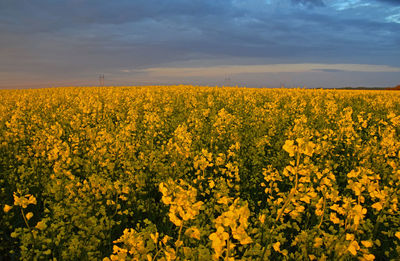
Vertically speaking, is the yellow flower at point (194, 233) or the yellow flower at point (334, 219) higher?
the yellow flower at point (194, 233)

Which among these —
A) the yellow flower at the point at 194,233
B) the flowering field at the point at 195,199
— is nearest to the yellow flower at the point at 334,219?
the flowering field at the point at 195,199

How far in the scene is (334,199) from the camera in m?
2.72

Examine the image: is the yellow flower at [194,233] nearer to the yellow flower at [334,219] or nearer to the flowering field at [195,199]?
the flowering field at [195,199]

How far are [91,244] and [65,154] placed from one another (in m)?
1.81

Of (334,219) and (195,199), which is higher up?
(195,199)

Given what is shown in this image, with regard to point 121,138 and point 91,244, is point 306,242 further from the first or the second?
point 121,138

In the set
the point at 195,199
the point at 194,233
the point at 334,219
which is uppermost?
the point at 195,199

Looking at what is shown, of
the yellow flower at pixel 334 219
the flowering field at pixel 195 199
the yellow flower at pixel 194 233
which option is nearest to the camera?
the yellow flower at pixel 194 233

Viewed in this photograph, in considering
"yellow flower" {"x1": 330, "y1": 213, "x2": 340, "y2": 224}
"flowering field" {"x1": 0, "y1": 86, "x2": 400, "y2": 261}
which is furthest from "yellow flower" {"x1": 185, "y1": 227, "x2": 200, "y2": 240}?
"yellow flower" {"x1": 330, "y1": 213, "x2": 340, "y2": 224}

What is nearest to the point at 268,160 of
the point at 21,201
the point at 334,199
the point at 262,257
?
the point at 334,199

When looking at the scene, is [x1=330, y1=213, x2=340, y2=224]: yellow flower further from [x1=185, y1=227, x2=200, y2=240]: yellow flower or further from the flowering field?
[x1=185, y1=227, x2=200, y2=240]: yellow flower

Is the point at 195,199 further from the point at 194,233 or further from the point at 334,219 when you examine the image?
the point at 334,219

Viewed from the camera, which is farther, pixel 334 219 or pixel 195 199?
pixel 334 219

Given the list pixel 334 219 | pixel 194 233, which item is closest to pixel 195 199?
pixel 194 233
